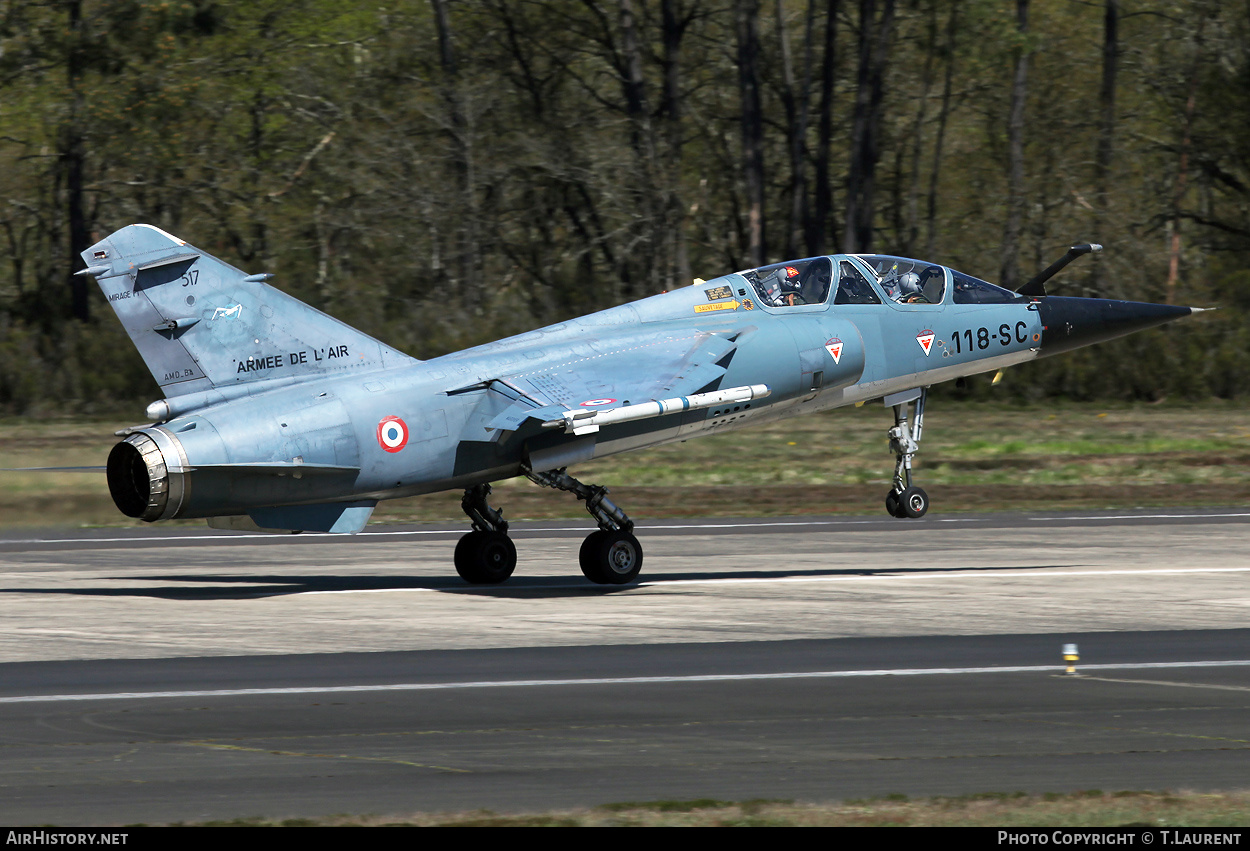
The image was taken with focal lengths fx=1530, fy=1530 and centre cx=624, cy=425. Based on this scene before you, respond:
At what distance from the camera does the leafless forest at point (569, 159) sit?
140ft

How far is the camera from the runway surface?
8711 mm

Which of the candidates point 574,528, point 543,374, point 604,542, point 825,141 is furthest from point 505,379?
point 825,141

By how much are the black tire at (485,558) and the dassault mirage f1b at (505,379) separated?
3cm

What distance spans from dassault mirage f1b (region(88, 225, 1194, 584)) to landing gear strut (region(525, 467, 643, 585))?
3cm

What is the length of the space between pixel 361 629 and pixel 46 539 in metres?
11.4

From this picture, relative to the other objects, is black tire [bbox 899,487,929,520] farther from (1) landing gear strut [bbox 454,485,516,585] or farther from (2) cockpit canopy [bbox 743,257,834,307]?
(1) landing gear strut [bbox 454,485,516,585]

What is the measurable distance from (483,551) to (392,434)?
7.69 feet

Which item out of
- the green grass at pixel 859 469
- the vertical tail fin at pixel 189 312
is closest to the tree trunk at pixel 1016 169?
the green grass at pixel 859 469

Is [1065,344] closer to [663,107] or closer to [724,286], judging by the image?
[724,286]

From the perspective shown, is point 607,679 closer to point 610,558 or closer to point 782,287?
point 610,558

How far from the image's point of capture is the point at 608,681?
11.9 m

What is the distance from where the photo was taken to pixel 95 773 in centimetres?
884

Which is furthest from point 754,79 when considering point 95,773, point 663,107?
point 95,773

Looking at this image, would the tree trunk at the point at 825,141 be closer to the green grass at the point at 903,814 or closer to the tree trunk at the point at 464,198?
the tree trunk at the point at 464,198
